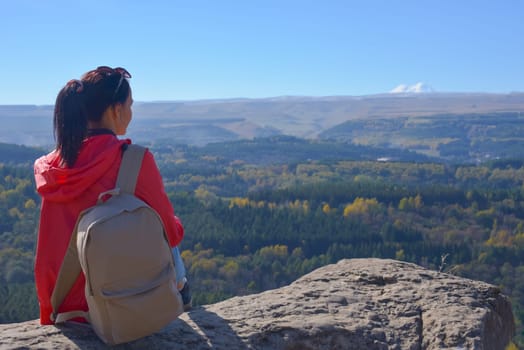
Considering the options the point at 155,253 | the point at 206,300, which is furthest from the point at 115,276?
the point at 206,300

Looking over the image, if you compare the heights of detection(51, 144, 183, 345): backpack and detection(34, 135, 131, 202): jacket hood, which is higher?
detection(34, 135, 131, 202): jacket hood

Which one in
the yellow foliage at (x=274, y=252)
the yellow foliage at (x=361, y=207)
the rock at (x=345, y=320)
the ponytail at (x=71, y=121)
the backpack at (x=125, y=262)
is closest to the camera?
the backpack at (x=125, y=262)

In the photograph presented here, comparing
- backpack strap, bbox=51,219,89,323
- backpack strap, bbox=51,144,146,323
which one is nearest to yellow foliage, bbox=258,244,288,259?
backpack strap, bbox=51,219,89,323

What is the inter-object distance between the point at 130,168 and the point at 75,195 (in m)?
0.48

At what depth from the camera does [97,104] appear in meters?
5.33

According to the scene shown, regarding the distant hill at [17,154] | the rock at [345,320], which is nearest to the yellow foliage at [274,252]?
the rock at [345,320]

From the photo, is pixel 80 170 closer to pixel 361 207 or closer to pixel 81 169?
pixel 81 169

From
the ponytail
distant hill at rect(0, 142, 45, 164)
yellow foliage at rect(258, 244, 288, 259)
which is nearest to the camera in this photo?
the ponytail

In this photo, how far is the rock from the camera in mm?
5465

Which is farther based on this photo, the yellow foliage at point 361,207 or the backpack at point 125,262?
the yellow foliage at point 361,207

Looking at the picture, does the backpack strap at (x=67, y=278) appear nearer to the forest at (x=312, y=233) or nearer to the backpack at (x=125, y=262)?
the backpack at (x=125, y=262)

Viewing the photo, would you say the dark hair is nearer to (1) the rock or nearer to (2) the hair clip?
(2) the hair clip

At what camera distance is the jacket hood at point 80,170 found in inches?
197

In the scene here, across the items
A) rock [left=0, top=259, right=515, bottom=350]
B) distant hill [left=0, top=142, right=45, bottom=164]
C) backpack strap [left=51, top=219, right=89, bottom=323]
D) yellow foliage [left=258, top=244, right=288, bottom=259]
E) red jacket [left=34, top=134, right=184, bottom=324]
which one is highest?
red jacket [left=34, top=134, right=184, bottom=324]
